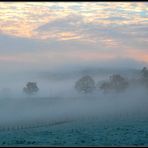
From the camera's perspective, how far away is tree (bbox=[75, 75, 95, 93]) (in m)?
151

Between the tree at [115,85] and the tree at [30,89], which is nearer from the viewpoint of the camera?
the tree at [115,85]

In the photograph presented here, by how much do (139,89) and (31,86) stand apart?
141 ft

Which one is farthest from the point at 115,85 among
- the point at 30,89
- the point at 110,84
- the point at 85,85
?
the point at 30,89

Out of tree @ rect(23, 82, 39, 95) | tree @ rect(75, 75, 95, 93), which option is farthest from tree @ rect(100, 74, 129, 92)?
tree @ rect(23, 82, 39, 95)

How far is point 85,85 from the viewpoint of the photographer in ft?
500

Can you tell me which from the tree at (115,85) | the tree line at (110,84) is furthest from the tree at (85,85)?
the tree at (115,85)

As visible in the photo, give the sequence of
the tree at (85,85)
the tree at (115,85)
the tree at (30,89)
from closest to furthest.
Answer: the tree at (115,85) → the tree at (85,85) → the tree at (30,89)

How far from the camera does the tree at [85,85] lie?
151 m

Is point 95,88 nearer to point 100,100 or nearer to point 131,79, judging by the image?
point 100,100

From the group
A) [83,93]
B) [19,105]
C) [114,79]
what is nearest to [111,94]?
[114,79]

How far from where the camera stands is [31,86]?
167750 millimetres

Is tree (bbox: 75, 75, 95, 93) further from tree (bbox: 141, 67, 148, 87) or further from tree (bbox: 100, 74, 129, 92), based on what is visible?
tree (bbox: 141, 67, 148, 87)

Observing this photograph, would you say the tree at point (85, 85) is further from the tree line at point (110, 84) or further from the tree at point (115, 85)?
the tree at point (115, 85)

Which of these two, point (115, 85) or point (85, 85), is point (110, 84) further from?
point (85, 85)
